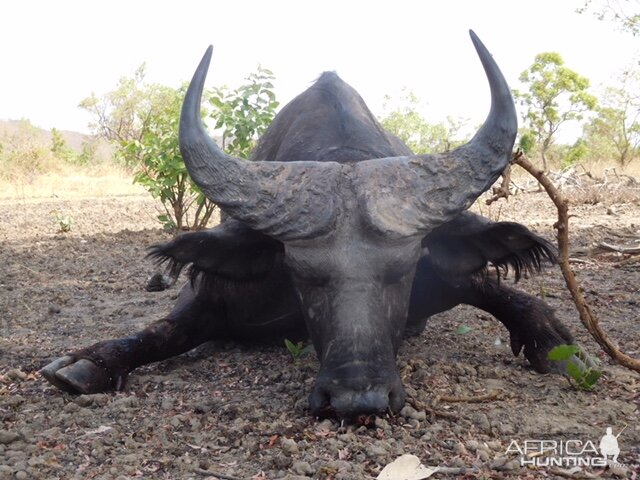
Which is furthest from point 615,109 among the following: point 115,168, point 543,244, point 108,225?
point 543,244

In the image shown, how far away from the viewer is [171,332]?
4.44 m

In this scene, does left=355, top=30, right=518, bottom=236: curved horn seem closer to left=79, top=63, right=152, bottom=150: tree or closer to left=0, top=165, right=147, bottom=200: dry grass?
left=0, top=165, right=147, bottom=200: dry grass

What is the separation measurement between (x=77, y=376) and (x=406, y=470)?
189 centimetres

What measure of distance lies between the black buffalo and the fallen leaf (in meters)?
0.37

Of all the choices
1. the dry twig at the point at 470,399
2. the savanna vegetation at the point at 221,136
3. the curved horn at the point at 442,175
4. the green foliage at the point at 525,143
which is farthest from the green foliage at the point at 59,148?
the dry twig at the point at 470,399

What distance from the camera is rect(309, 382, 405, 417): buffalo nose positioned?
2971 millimetres

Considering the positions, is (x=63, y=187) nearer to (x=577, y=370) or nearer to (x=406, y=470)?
(x=577, y=370)

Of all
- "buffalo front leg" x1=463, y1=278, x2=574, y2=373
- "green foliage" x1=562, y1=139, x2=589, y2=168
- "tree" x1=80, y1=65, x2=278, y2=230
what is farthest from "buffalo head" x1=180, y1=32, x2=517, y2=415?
"green foliage" x1=562, y1=139, x2=589, y2=168

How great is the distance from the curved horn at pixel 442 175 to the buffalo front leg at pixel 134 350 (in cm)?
156

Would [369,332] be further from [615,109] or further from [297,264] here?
[615,109]

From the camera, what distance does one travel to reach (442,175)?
11.8 ft

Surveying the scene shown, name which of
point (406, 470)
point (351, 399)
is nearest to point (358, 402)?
point (351, 399)

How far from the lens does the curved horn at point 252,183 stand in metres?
3.46

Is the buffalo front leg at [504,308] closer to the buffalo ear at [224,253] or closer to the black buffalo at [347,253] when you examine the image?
the black buffalo at [347,253]
